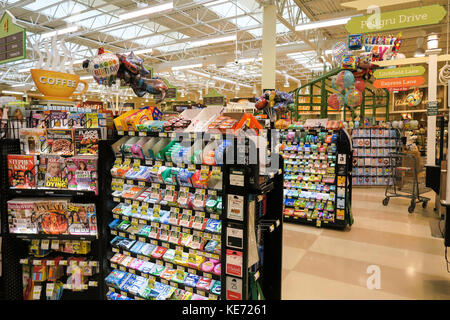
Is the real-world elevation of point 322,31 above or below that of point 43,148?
above

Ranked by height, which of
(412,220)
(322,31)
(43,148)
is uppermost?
(322,31)

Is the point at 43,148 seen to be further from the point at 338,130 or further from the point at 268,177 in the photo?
the point at 338,130

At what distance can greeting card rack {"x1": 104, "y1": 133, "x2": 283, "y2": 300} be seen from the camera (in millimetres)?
2412

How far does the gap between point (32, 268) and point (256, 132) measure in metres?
2.67

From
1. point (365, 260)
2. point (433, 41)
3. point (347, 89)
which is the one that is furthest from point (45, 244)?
point (347, 89)

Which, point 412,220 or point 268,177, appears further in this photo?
point 412,220

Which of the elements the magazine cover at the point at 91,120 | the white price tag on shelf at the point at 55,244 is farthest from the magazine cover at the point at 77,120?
the white price tag on shelf at the point at 55,244

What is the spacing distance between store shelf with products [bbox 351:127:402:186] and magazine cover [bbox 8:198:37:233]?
9960 mm

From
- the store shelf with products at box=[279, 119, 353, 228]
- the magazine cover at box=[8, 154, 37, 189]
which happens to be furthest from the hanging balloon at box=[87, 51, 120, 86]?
the store shelf with products at box=[279, 119, 353, 228]

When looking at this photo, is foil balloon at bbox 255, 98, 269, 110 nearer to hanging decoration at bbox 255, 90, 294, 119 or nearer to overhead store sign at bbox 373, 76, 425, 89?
hanging decoration at bbox 255, 90, 294, 119

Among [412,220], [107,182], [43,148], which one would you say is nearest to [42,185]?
[43,148]

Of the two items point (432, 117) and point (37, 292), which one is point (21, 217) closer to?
point (37, 292)

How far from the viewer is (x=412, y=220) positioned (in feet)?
22.1

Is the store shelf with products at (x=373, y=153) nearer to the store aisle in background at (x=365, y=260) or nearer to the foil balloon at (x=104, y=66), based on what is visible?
the store aisle in background at (x=365, y=260)
